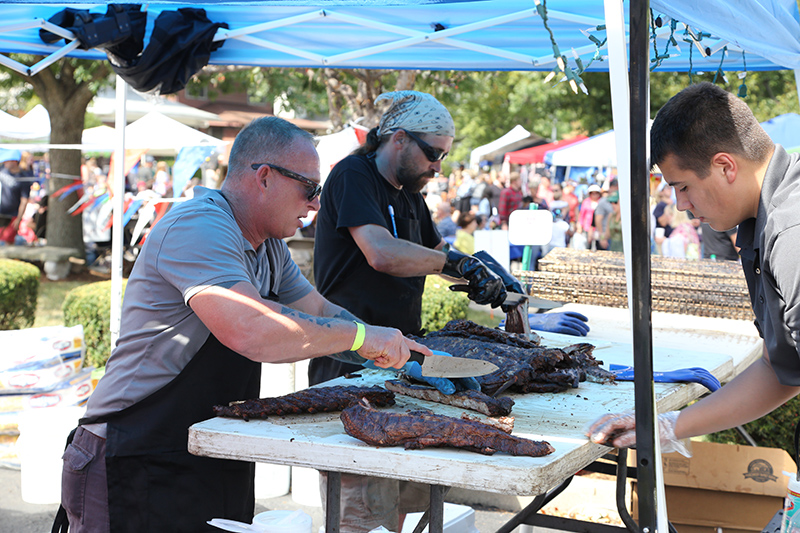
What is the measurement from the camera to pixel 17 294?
920 cm

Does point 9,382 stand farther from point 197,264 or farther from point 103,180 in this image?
point 103,180

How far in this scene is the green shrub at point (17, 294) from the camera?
9.00 meters

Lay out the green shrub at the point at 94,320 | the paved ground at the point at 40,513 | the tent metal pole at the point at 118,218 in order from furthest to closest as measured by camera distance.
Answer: the green shrub at the point at 94,320
the tent metal pole at the point at 118,218
the paved ground at the point at 40,513

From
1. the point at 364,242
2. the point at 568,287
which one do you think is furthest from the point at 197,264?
the point at 568,287

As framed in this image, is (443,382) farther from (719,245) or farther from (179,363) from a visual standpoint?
(719,245)

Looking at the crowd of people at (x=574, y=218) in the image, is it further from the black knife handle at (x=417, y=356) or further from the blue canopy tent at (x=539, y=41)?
the black knife handle at (x=417, y=356)

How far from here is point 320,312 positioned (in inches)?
120

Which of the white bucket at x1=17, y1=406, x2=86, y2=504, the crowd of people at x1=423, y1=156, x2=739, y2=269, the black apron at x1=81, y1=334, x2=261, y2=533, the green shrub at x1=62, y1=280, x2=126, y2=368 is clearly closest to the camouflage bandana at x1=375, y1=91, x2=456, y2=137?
the black apron at x1=81, y1=334, x2=261, y2=533

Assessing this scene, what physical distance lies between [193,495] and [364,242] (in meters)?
1.44

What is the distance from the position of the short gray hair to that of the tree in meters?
11.7

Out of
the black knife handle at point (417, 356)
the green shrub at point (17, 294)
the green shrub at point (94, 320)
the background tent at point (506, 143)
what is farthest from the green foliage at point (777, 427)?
the background tent at point (506, 143)

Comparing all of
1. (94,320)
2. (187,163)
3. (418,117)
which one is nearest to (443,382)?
(418,117)

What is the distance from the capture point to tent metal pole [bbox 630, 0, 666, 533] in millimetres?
1775

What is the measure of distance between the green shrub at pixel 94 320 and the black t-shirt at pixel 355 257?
14.8 feet
